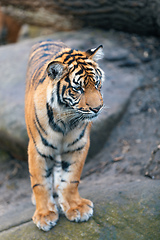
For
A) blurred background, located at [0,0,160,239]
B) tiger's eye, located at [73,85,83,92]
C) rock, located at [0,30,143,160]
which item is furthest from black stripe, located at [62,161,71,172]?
rock, located at [0,30,143,160]

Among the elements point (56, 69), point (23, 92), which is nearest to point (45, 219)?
point (56, 69)

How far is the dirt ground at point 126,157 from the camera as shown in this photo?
4.52 meters

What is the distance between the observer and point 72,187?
3.31 meters

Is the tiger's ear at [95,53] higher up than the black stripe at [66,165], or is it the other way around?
the tiger's ear at [95,53]

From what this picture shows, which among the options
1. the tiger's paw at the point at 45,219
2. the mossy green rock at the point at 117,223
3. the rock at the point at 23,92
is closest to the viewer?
the mossy green rock at the point at 117,223

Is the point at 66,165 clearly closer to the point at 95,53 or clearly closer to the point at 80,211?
the point at 80,211

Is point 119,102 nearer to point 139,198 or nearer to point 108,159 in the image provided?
point 108,159

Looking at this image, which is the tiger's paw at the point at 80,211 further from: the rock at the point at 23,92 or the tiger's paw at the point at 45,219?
the rock at the point at 23,92

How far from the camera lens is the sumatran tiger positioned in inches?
109

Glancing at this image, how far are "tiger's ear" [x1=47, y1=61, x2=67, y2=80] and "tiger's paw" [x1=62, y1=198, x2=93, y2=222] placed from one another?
4.47ft

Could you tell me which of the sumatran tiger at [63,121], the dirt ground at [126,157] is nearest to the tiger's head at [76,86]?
the sumatran tiger at [63,121]

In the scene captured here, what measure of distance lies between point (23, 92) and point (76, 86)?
3026 mm

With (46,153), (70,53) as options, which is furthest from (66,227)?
(70,53)

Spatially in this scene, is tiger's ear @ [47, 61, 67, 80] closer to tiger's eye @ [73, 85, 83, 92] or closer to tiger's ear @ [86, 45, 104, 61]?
tiger's eye @ [73, 85, 83, 92]
